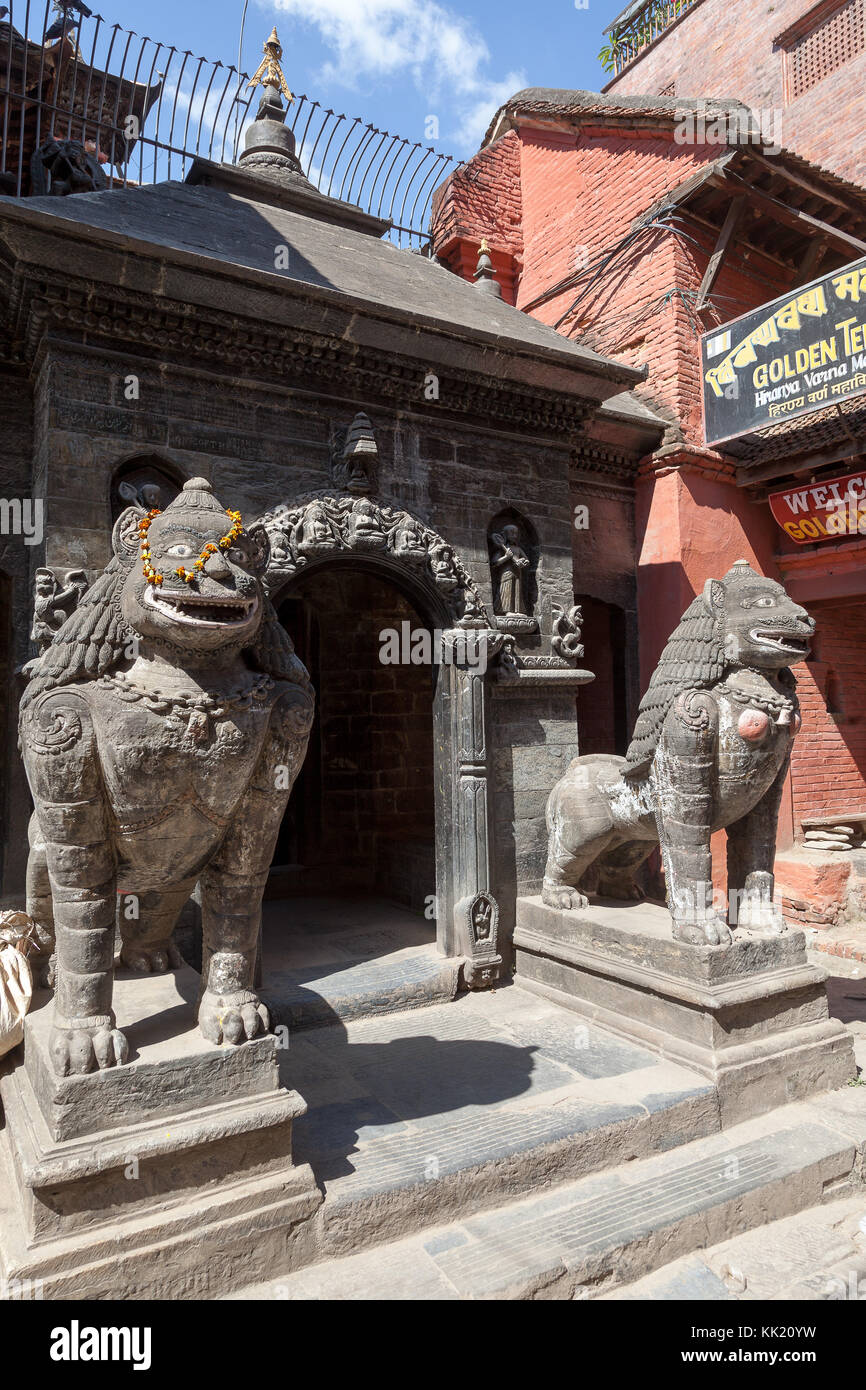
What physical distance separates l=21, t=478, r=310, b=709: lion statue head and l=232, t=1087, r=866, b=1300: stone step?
8.07ft


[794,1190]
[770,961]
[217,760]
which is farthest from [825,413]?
[217,760]

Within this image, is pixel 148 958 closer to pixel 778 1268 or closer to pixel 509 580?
pixel 778 1268

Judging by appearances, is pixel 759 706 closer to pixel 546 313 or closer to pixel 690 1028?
pixel 690 1028

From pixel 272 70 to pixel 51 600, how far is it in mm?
6836

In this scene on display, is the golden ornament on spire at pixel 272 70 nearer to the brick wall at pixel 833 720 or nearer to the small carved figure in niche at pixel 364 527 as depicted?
the small carved figure in niche at pixel 364 527

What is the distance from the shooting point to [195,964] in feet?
17.4

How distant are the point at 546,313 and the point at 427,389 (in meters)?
5.78

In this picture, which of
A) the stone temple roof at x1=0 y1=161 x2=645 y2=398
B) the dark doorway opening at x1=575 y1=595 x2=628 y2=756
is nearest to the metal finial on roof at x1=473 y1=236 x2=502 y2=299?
the stone temple roof at x1=0 y1=161 x2=645 y2=398

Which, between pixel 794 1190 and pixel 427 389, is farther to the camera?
pixel 427 389

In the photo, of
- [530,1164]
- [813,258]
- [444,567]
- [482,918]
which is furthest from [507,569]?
[813,258]

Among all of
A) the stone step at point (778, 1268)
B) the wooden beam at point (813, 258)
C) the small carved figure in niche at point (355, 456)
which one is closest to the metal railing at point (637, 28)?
the wooden beam at point (813, 258)

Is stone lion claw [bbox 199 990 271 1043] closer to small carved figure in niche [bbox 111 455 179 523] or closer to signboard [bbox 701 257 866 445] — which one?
small carved figure in niche [bbox 111 455 179 523]

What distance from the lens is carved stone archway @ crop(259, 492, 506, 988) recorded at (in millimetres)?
6043

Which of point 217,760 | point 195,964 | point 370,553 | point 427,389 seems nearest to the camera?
point 217,760
